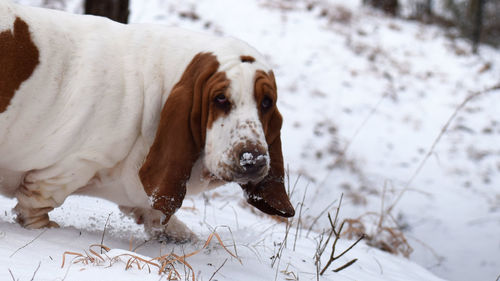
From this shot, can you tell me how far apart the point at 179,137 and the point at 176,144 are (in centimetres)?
3

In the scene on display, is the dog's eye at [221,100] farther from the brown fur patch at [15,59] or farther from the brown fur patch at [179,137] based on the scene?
the brown fur patch at [15,59]

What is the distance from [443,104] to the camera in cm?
868

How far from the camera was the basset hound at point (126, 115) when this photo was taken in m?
2.27

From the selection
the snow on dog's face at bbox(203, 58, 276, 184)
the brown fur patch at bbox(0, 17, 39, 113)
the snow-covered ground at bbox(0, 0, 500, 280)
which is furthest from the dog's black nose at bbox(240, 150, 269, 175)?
the brown fur patch at bbox(0, 17, 39, 113)

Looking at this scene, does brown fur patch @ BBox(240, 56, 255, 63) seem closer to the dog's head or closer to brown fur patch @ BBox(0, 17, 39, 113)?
the dog's head

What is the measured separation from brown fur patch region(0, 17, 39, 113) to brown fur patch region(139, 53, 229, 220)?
588mm

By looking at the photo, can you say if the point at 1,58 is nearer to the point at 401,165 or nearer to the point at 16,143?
the point at 16,143

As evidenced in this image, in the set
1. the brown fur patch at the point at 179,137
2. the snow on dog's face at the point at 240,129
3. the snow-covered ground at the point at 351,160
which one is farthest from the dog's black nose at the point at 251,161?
the snow-covered ground at the point at 351,160

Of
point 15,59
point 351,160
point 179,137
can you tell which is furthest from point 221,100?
point 351,160

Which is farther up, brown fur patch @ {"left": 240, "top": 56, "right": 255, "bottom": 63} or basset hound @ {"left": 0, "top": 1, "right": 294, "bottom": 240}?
brown fur patch @ {"left": 240, "top": 56, "right": 255, "bottom": 63}

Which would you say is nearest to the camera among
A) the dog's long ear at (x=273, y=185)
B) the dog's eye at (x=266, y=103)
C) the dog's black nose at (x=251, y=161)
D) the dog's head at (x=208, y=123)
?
the dog's black nose at (x=251, y=161)

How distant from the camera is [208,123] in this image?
2.30 meters

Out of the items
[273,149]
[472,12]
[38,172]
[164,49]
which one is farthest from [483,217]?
[472,12]

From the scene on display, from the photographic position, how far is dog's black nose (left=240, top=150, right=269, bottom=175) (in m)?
2.12
